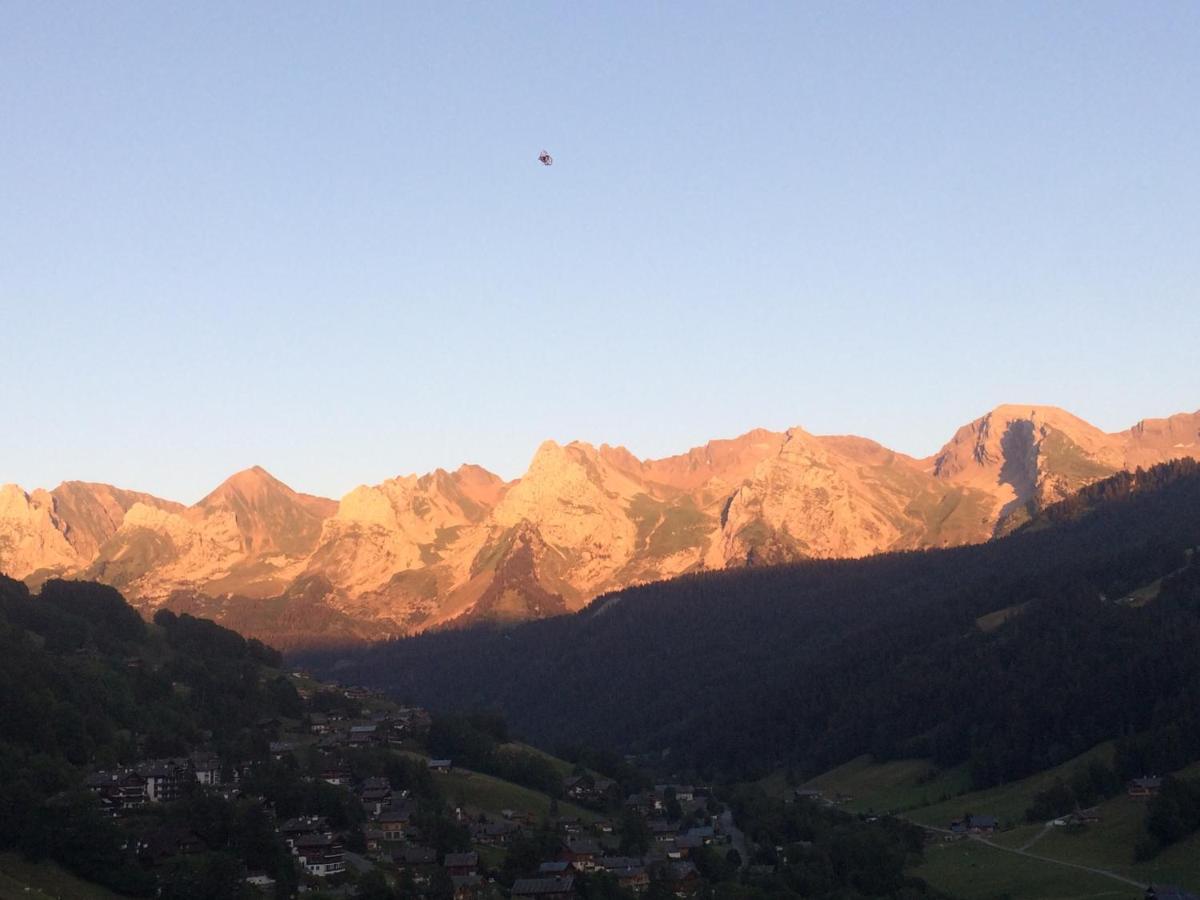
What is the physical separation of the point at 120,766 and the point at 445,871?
36.9 m

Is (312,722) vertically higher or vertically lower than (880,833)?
higher

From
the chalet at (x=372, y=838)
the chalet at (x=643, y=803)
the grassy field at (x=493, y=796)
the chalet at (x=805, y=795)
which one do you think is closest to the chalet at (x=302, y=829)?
the chalet at (x=372, y=838)

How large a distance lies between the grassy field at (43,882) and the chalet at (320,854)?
588 inches

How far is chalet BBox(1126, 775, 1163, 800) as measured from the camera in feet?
449

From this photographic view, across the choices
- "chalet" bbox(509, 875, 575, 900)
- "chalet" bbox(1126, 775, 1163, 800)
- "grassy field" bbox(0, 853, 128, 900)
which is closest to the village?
"chalet" bbox(509, 875, 575, 900)

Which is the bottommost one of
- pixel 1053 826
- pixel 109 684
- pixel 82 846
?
pixel 1053 826

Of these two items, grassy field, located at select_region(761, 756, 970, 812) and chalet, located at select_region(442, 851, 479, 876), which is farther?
grassy field, located at select_region(761, 756, 970, 812)

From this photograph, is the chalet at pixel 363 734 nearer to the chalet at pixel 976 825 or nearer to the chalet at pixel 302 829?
the chalet at pixel 302 829

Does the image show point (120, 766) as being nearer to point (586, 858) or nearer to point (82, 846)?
point (82, 846)

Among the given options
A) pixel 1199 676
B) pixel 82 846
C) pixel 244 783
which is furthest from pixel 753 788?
pixel 82 846

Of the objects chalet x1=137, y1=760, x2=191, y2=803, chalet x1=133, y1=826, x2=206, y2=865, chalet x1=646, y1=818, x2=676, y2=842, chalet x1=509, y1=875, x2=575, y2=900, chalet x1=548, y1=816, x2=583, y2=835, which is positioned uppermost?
chalet x1=137, y1=760, x2=191, y2=803

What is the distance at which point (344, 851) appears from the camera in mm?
109938

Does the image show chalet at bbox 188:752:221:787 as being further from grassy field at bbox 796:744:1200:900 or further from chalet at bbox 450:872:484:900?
grassy field at bbox 796:744:1200:900

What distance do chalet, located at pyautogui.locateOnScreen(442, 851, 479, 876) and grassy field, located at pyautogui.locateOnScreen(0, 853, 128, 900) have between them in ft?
76.2
